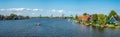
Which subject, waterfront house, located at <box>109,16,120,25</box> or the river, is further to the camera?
waterfront house, located at <box>109,16,120,25</box>

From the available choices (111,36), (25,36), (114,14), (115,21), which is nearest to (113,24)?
(115,21)

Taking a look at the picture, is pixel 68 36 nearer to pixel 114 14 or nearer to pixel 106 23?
pixel 106 23

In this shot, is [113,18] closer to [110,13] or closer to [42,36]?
[110,13]

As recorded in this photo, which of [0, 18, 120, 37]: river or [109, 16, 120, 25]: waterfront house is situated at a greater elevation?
[109, 16, 120, 25]: waterfront house

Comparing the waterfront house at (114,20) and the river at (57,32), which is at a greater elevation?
the waterfront house at (114,20)

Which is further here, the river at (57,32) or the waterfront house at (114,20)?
the waterfront house at (114,20)

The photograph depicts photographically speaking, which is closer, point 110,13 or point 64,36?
point 64,36

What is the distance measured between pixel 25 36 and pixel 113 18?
3900cm

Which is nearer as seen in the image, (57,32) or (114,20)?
(57,32)

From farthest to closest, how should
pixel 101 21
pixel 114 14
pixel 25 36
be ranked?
pixel 114 14, pixel 101 21, pixel 25 36

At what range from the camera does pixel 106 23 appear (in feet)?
260

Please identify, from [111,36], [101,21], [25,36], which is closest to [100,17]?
[101,21]

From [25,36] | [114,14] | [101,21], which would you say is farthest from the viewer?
[114,14]

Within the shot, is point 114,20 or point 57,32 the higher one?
point 114,20
